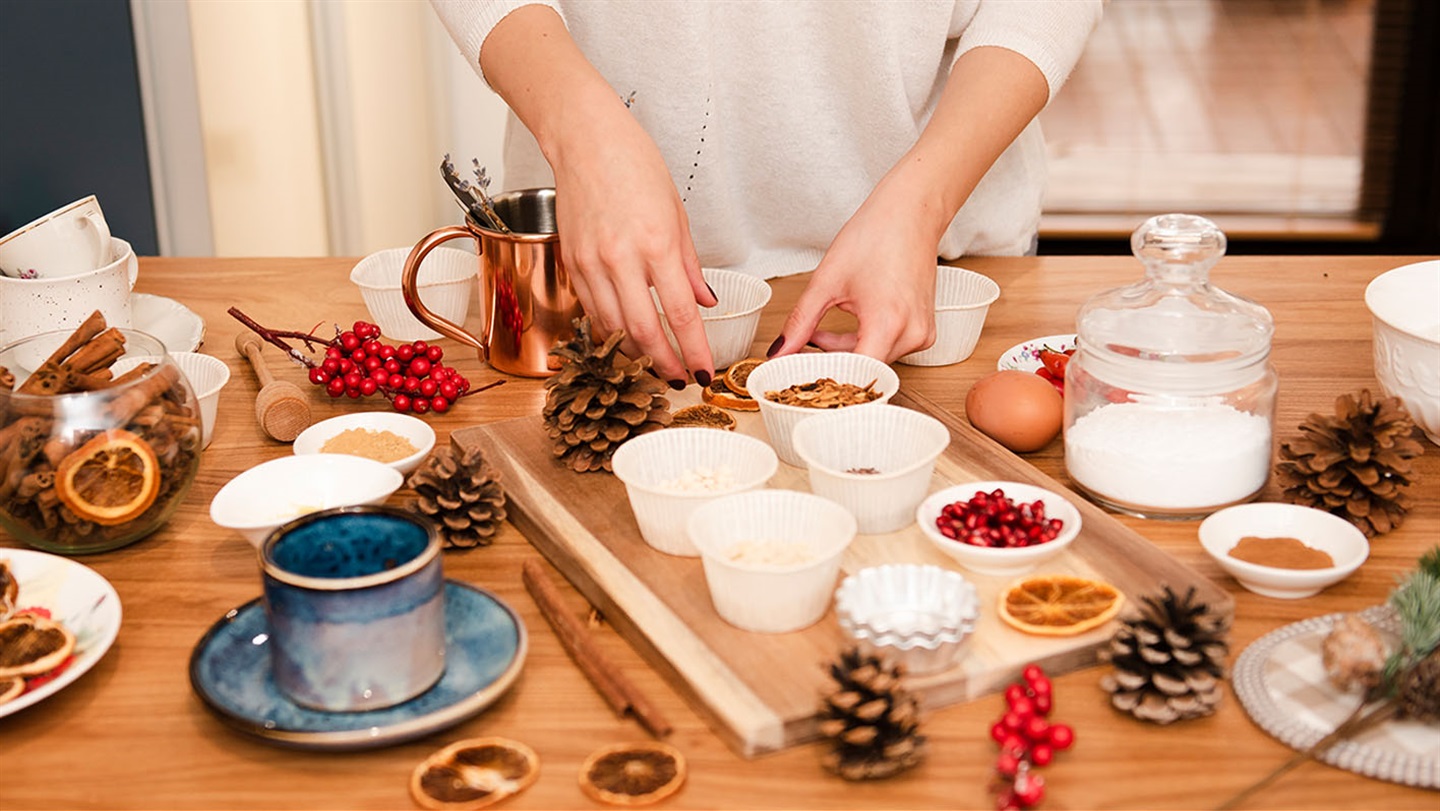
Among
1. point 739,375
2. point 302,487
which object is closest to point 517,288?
point 739,375

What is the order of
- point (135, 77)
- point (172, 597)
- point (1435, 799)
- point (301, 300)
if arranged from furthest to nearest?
point (135, 77), point (301, 300), point (172, 597), point (1435, 799)

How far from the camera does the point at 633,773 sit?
2.55 feet

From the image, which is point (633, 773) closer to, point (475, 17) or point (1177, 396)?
point (1177, 396)

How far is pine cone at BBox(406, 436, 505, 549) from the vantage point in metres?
1.05

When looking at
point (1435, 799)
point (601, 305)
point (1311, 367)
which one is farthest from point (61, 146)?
point (1435, 799)

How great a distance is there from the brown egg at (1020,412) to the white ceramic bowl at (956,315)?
Result: 0.14 metres

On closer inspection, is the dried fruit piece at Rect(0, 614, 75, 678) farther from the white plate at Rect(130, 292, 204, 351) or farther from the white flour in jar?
the white flour in jar

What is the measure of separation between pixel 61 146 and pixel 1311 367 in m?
1.83

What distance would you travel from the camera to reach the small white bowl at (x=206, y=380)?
121 cm

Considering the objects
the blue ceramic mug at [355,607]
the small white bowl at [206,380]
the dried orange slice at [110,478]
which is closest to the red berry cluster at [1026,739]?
the blue ceramic mug at [355,607]

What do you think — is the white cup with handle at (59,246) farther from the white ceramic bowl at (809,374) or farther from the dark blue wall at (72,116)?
the white ceramic bowl at (809,374)

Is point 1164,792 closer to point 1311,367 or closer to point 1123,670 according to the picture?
point 1123,670

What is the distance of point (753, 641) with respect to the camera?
879mm

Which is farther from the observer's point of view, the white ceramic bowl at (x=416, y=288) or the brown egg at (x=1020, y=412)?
the white ceramic bowl at (x=416, y=288)
